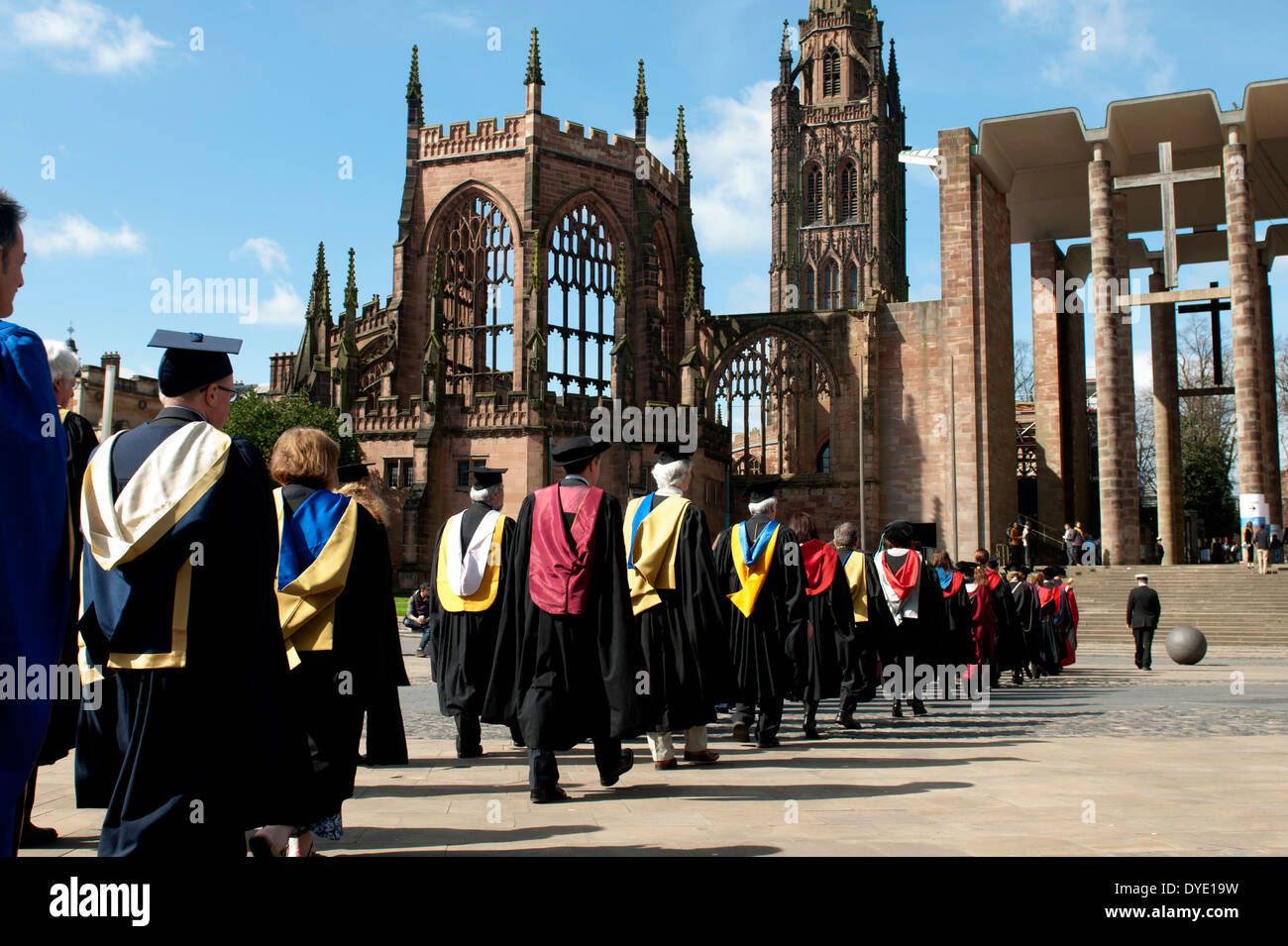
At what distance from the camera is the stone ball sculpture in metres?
19.0

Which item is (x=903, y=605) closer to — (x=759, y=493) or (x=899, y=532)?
(x=899, y=532)

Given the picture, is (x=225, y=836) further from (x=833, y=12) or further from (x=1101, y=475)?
(x=833, y=12)

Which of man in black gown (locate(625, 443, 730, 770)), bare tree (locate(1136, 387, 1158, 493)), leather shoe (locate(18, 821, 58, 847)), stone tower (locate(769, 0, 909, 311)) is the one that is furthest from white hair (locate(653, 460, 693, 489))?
stone tower (locate(769, 0, 909, 311))

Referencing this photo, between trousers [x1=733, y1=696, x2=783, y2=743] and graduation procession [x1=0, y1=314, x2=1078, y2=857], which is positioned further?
trousers [x1=733, y1=696, x2=783, y2=743]

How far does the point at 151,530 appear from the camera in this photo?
3.56 meters

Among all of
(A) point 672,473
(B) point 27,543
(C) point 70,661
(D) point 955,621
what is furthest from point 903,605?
(B) point 27,543

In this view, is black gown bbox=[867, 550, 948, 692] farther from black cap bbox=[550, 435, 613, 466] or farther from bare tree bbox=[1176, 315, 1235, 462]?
bare tree bbox=[1176, 315, 1235, 462]

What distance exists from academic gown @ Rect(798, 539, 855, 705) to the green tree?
29504 millimetres

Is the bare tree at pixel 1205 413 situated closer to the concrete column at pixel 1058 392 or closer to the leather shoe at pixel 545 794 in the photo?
the concrete column at pixel 1058 392

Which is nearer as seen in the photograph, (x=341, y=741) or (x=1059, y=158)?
(x=341, y=741)

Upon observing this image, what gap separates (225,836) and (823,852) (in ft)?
7.04

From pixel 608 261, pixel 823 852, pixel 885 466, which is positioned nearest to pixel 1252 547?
pixel 885 466

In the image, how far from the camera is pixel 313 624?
16.7 ft
